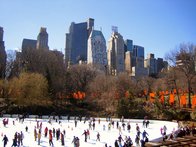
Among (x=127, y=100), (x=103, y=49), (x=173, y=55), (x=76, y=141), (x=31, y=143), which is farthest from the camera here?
(x=103, y=49)

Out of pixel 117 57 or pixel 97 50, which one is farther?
pixel 117 57

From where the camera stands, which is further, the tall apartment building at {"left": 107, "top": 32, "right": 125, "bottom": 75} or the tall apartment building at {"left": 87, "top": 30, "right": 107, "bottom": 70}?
the tall apartment building at {"left": 107, "top": 32, "right": 125, "bottom": 75}

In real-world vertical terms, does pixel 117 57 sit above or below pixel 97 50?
below

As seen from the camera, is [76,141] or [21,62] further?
[21,62]

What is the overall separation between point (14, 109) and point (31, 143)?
3040 centimetres

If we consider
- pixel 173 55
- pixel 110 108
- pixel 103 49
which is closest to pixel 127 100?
pixel 110 108

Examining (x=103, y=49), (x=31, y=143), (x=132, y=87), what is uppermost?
(x=103, y=49)

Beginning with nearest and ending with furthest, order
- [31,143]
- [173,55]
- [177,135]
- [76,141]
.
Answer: [76,141] < [31,143] < [177,135] < [173,55]

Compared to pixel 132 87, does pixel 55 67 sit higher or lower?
higher

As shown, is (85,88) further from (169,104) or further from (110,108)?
(169,104)

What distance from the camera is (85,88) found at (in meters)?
73.2

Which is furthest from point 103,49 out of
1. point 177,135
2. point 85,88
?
point 177,135

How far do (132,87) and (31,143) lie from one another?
1835 inches

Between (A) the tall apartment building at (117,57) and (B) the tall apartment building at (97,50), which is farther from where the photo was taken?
(A) the tall apartment building at (117,57)
